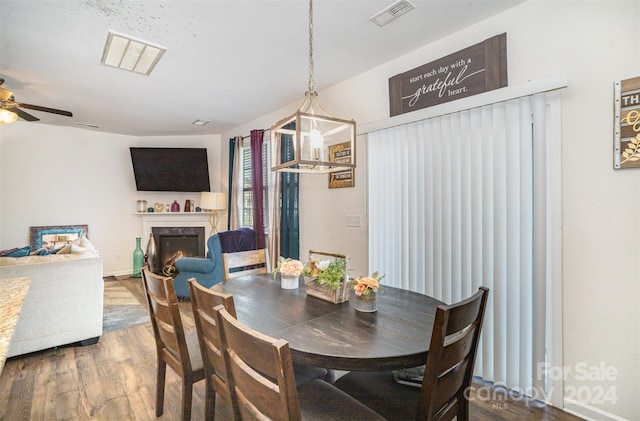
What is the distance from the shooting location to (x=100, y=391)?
2154 millimetres

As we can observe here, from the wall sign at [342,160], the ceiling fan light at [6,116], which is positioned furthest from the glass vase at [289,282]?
the ceiling fan light at [6,116]

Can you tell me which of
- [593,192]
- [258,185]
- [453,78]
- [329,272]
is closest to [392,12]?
[453,78]

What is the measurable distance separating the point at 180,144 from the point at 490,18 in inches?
214

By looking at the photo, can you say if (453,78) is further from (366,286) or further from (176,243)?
(176,243)

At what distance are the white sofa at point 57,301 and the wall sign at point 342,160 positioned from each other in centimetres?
249

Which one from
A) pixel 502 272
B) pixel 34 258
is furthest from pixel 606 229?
pixel 34 258

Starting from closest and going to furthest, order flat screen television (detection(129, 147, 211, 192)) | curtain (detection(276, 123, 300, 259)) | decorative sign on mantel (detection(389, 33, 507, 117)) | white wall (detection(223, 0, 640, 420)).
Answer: white wall (detection(223, 0, 640, 420)) < decorative sign on mantel (detection(389, 33, 507, 117)) < curtain (detection(276, 123, 300, 259)) < flat screen television (detection(129, 147, 211, 192))

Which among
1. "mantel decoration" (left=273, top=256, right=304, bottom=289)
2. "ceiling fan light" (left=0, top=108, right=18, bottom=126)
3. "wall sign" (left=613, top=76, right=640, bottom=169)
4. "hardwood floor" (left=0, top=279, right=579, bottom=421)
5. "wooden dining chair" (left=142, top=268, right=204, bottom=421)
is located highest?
"ceiling fan light" (left=0, top=108, right=18, bottom=126)

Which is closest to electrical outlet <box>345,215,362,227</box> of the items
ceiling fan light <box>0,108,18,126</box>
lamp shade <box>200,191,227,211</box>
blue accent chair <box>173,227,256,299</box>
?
blue accent chair <box>173,227,256,299</box>

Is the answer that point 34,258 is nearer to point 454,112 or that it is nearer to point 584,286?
point 454,112

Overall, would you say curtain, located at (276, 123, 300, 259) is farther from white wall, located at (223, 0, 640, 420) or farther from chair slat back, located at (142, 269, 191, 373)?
white wall, located at (223, 0, 640, 420)

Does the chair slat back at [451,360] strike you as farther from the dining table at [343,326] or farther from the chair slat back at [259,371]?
the chair slat back at [259,371]

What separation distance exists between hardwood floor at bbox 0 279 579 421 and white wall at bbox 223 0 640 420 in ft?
1.32

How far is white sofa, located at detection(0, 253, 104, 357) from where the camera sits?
258 centimetres
